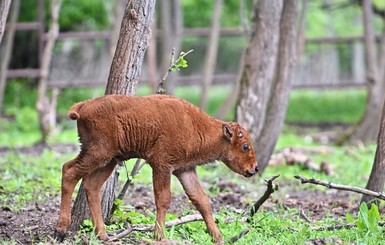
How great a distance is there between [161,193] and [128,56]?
4.67 feet

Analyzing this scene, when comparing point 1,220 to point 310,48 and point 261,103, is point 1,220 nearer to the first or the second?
point 261,103

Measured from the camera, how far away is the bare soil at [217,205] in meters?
8.34

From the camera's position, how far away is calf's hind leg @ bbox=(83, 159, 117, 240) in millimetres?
7672

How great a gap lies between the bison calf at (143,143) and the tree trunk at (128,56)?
1.51 feet

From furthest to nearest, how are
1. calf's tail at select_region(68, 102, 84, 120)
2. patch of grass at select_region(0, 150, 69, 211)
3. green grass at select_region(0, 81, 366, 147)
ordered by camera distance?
green grass at select_region(0, 81, 366, 147), patch of grass at select_region(0, 150, 69, 211), calf's tail at select_region(68, 102, 84, 120)

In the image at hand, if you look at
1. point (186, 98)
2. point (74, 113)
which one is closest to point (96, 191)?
point (74, 113)

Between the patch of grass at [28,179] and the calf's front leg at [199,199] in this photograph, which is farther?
the patch of grass at [28,179]

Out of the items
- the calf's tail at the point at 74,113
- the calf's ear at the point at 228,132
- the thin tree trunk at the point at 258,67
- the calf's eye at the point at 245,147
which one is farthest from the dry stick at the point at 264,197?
the thin tree trunk at the point at 258,67

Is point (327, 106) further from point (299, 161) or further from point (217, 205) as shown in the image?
point (217, 205)

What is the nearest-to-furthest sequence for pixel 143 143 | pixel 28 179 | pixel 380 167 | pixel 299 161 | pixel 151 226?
pixel 143 143 < pixel 151 226 < pixel 380 167 < pixel 28 179 < pixel 299 161

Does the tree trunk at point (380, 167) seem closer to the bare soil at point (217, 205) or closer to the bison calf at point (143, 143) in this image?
Answer: the bare soil at point (217, 205)

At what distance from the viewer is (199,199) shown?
7754mm

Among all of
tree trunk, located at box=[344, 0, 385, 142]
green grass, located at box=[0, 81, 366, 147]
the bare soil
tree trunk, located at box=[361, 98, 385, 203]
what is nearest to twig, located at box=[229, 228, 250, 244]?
the bare soil

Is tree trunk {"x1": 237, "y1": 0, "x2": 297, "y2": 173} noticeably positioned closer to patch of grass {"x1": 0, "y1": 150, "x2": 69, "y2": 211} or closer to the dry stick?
patch of grass {"x1": 0, "y1": 150, "x2": 69, "y2": 211}
